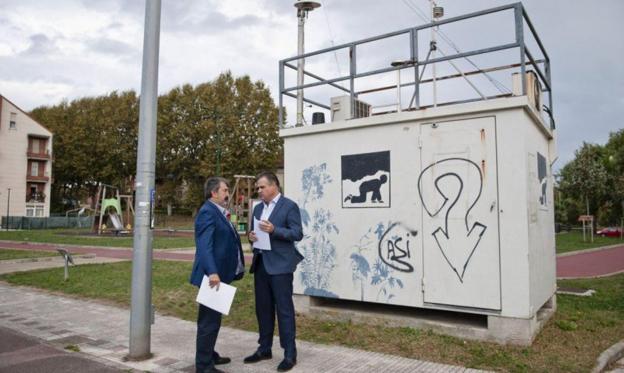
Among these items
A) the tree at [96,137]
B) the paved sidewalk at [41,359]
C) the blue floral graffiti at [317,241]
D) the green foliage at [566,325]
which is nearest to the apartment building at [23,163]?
the tree at [96,137]

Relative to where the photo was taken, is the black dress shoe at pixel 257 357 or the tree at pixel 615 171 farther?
the tree at pixel 615 171

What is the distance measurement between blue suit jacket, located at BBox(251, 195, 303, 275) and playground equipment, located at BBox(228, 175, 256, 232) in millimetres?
15807

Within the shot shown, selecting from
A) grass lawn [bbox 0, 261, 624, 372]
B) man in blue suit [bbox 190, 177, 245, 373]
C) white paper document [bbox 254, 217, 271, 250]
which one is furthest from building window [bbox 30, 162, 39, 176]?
white paper document [bbox 254, 217, 271, 250]

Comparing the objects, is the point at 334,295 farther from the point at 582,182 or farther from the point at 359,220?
the point at 582,182

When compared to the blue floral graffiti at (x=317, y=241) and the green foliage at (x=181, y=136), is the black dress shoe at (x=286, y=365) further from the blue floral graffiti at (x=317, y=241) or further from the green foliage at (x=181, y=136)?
the green foliage at (x=181, y=136)

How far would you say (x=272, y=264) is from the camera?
4.86 m

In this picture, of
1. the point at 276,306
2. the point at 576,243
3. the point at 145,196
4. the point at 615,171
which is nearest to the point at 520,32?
the point at 276,306

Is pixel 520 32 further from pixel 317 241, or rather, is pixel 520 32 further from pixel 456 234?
pixel 317 241

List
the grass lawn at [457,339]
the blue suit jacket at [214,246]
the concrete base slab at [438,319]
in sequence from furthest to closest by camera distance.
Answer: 1. the concrete base slab at [438,319]
2. the grass lawn at [457,339]
3. the blue suit jacket at [214,246]

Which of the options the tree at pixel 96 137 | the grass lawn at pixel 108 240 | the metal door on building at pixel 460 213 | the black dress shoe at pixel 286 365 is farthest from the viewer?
the tree at pixel 96 137

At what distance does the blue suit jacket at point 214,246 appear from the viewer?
4.43 metres

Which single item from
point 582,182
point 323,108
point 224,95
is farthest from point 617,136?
point 323,108

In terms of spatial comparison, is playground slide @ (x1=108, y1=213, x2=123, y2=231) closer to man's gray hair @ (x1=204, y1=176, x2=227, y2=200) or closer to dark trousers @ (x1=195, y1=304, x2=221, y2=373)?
man's gray hair @ (x1=204, y1=176, x2=227, y2=200)

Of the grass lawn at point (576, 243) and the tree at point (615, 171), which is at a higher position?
the tree at point (615, 171)
